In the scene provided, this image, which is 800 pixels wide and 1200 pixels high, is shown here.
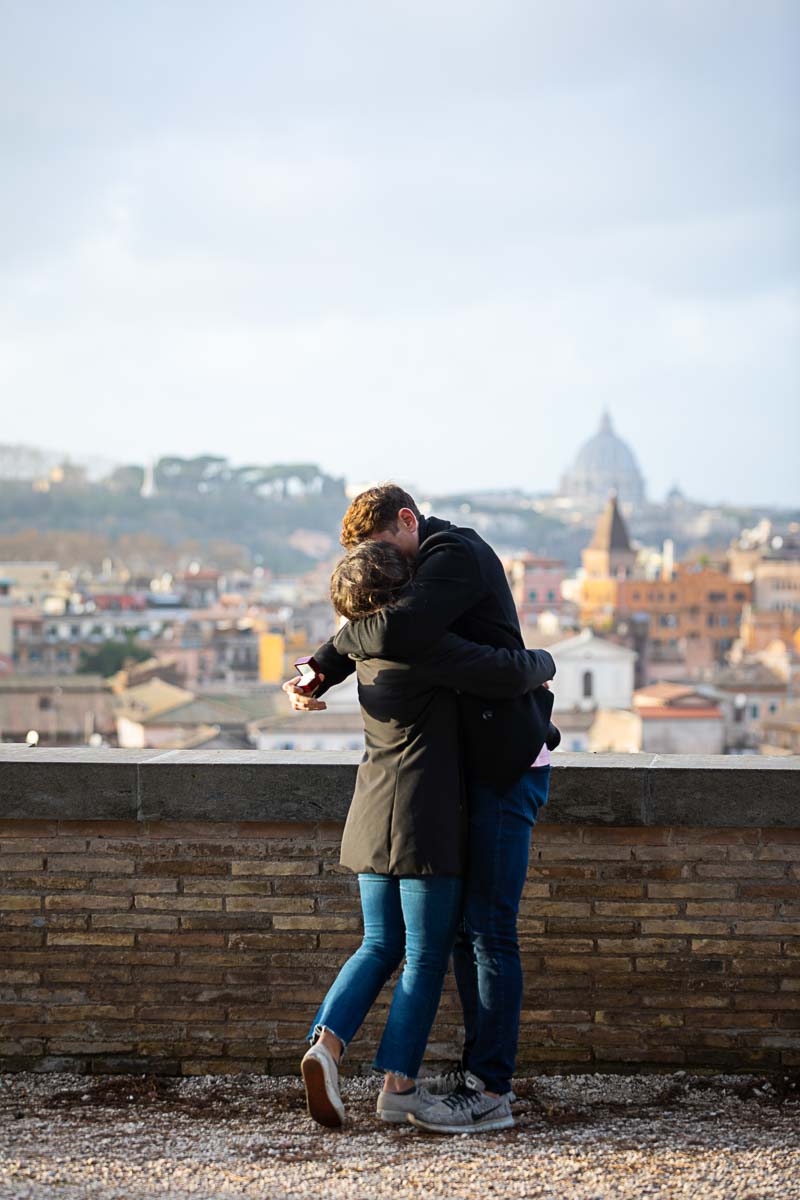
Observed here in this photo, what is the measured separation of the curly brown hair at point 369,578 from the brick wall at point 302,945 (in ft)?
2.27

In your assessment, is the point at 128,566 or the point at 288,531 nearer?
the point at 128,566

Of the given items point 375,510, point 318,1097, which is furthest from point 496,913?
point 375,510

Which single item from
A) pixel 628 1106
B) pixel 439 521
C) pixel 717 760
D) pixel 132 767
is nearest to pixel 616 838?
pixel 717 760

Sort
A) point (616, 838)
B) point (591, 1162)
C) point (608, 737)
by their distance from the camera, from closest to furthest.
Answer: point (591, 1162), point (616, 838), point (608, 737)

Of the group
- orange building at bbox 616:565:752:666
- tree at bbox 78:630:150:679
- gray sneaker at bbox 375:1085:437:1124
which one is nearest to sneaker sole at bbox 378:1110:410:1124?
gray sneaker at bbox 375:1085:437:1124

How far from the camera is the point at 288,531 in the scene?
4535 inches

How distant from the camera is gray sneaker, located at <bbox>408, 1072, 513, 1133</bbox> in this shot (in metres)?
2.80

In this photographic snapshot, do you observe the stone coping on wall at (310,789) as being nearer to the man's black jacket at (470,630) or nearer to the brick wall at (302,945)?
the brick wall at (302,945)

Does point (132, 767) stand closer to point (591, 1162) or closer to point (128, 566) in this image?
point (591, 1162)

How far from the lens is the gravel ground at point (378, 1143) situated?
2555 mm

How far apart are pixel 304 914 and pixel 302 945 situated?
0.23ft

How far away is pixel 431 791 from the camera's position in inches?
106

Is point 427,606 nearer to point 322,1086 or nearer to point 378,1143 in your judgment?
point 322,1086

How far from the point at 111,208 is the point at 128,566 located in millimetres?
25365
